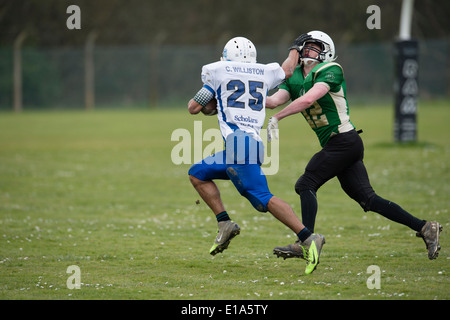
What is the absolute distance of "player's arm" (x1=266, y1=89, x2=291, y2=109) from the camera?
23.5ft

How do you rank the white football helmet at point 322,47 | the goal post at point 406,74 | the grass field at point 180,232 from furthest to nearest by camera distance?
the goal post at point 406,74, the white football helmet at point 322,47, the grass field at point 180,232

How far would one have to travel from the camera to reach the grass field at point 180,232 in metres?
6.25

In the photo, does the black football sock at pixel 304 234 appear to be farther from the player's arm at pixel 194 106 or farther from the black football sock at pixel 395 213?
the player's arm at pixel 194 106

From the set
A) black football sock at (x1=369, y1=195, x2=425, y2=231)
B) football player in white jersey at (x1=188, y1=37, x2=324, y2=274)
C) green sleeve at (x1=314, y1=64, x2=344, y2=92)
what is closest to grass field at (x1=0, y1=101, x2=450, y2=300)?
black football sock at (x1=369, y1=195, x2=425, y2=231)

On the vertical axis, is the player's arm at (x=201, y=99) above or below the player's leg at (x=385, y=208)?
above

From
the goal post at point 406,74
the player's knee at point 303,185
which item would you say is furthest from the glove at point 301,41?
the goal post at point 406,74

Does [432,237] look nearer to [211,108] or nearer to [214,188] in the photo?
[214,188]

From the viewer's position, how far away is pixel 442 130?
23.0 m

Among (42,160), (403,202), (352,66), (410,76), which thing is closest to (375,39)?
(352,66)

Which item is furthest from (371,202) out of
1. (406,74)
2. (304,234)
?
(406,74)

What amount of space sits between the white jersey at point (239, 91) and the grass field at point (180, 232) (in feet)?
4.73

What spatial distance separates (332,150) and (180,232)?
290 centimetres

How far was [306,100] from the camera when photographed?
21.7 ft
